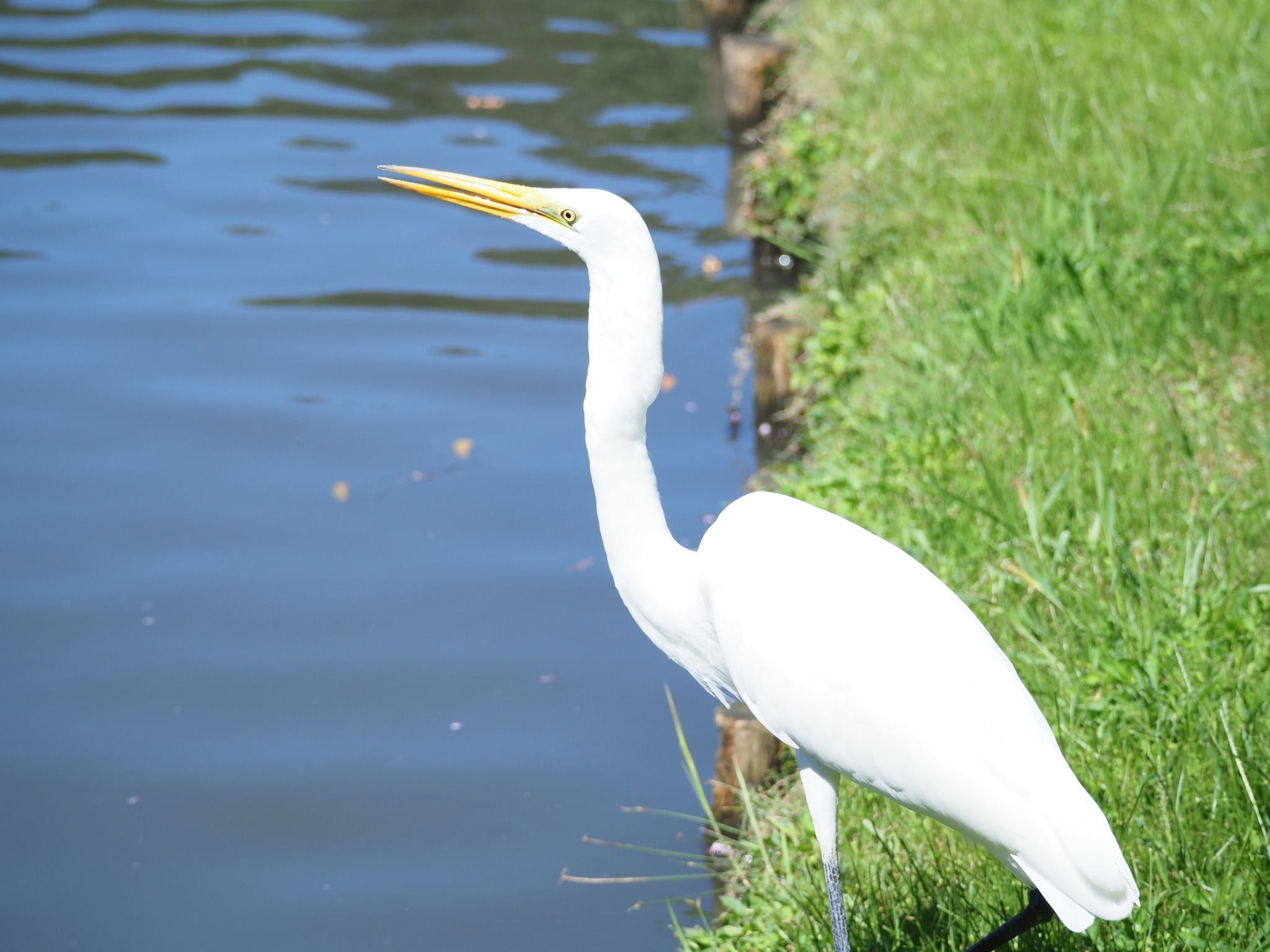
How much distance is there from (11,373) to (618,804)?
3.34 metres

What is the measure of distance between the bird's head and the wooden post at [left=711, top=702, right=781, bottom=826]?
133 centimetres

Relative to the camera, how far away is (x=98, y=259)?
642cm

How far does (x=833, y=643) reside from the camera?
7.54ft

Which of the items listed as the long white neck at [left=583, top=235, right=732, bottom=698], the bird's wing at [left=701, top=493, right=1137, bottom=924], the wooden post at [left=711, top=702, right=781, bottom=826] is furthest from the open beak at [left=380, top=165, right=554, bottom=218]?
the wooden post at [left=711, top=702, right=781, bottom=826]

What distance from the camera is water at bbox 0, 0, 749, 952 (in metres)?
3.46

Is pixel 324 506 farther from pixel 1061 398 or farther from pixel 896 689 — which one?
pixel 896 689

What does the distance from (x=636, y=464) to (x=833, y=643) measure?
45cm

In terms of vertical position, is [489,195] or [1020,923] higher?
[489,195]

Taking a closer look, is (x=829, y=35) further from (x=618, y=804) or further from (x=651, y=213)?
(x=618, y=804)

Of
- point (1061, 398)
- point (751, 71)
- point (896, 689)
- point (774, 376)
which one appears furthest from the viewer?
point (751, 71)

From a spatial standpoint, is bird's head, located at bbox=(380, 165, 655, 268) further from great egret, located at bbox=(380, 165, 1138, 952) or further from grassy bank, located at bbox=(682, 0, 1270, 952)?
grassy bank, located at bbox=(682, 0, 1270, 952)

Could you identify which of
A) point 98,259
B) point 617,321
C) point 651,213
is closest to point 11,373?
point 98,259

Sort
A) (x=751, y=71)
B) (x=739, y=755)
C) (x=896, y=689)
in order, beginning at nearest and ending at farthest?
(x=896, y=689) → (x=739, y=755) → (x=751, y=71)

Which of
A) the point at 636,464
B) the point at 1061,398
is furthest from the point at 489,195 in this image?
the point at 1061,398
